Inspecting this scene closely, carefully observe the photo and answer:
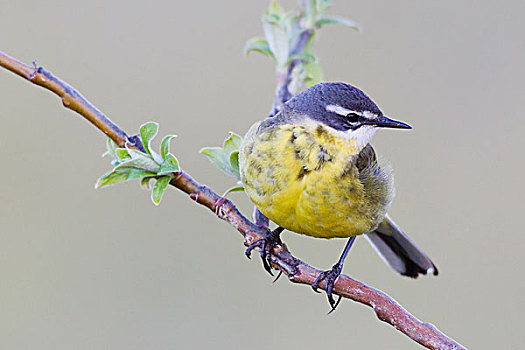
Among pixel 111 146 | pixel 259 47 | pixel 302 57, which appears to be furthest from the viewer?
pixel 259 47

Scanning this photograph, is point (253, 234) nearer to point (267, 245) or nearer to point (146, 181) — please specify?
point (267, 245)

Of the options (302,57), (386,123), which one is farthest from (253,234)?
(302,57)

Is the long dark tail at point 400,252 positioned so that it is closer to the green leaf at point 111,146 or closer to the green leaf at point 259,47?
the green leaf at point 259,47

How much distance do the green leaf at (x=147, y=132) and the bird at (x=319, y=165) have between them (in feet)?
1.96

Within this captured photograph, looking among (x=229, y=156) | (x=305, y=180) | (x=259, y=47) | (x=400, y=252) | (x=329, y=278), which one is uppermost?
(x=259, y=47)

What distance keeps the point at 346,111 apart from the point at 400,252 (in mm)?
1377

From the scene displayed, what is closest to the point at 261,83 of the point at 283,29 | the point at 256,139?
the point at 283,29

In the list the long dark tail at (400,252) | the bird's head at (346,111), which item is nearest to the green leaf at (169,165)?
the bird's head at (346,111)

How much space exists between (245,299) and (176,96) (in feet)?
8.25

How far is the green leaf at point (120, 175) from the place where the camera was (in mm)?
3041

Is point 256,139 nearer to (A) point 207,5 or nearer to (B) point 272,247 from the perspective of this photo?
(B) point 272,247

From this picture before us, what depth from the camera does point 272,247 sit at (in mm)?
3412

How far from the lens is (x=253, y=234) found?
3365mm

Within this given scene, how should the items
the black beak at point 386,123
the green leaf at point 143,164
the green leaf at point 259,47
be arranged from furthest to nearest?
the green leaf at point 259,47 < the black beak at point 386,123 < the green leaf at point 143,164
